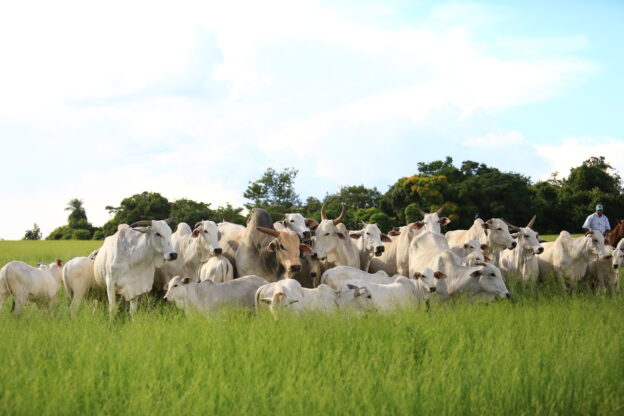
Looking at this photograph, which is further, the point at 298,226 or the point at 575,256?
the point at 575,256

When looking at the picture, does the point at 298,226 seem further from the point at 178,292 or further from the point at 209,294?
the point at 178,292

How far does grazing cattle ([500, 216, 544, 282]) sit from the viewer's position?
41.6 feet

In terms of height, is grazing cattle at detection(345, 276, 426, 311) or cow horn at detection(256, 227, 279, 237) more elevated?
cow horn at detection(256, 227, 279, 237)

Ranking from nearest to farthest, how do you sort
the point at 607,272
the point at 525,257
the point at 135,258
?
1. the point at 135,258
2. the point at 525,257
3. the point at 607,272

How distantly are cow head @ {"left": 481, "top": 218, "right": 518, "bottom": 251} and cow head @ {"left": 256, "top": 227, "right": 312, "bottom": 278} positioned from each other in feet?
13.5

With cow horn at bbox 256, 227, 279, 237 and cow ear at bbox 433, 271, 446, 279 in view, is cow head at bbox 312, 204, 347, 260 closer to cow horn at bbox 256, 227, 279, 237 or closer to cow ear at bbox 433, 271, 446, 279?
cow horn at bbox 256, 227, 279, 237

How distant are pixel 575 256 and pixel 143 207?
109 feet

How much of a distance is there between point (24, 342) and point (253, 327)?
2.33 m

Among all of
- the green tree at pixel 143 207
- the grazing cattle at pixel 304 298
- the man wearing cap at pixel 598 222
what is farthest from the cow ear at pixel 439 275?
the green tree at pixel 143 207

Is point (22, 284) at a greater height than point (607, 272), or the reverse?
point (22, 284)

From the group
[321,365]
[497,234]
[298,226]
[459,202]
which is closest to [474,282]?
[298,226]

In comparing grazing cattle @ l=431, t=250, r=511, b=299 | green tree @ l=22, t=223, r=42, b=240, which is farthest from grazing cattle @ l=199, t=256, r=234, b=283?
green tree @ l=22, t=223, r=42, b=240

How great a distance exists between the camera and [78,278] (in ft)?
35.1

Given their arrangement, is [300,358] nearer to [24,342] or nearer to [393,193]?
[24,342]
